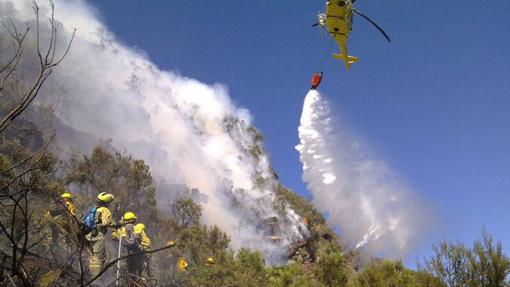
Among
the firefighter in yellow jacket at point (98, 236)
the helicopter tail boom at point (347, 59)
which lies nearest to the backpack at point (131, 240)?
the firefighter in yellow jacket at point (98, 236)

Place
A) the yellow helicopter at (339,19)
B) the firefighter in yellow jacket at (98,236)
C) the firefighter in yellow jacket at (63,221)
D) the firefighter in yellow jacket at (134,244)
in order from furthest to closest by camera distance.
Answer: the yellow helicopter at (339,19)
the firefighter in yellow jacket at (134,244)
the firefighter in yellow jacket at (98,236)
the firefighter in yellow jacket at (63,221)

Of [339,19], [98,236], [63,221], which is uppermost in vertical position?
[339,19]

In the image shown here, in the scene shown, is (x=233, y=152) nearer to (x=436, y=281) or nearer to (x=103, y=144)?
(x=103, y=144)

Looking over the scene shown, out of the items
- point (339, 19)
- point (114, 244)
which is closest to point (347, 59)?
point (339, 19)

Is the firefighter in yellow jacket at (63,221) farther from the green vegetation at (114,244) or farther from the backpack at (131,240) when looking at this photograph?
the backpack at (131,240)

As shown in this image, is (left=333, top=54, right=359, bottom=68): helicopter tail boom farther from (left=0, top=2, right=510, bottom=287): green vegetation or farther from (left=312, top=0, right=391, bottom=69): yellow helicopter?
(left=0, top=2, right=510, bottom=287): green vegetation

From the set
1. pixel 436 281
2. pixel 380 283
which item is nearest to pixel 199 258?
pixel 380 283

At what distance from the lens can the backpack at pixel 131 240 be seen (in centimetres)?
757

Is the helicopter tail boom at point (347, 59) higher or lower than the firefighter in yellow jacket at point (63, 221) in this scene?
higher

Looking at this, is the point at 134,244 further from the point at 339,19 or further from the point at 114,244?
the point at 339,19

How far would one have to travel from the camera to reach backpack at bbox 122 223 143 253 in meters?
7.57

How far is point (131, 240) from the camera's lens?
7598 mm

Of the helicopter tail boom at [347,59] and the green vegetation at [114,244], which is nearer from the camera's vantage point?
the green vegetation at [114,244]

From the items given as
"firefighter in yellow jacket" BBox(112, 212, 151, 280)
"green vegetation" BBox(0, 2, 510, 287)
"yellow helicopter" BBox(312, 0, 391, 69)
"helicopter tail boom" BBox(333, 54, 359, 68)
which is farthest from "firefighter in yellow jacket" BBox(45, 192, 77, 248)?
"helicopter tail boom" BBox(333, 54, 359, 68)
